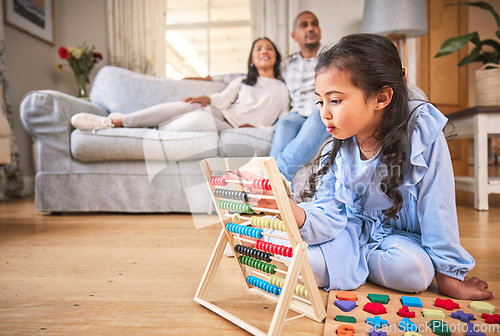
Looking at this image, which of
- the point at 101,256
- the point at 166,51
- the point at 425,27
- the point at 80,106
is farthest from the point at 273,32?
the point at 101,256

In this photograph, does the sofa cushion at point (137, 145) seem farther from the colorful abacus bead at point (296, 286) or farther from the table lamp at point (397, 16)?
the table lamp at point (397, 16)

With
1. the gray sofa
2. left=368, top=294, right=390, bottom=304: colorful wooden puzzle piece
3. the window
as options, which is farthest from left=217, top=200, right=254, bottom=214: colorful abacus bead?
the window

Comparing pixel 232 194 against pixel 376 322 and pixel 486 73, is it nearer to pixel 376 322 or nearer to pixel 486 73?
pixel 376 322

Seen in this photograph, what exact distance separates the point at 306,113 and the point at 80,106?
55.0 inches

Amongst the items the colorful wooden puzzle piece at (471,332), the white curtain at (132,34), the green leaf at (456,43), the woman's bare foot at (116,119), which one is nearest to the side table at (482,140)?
the green leaf at (456,43)

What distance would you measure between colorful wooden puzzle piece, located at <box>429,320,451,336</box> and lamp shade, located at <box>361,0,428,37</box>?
8.69 feet

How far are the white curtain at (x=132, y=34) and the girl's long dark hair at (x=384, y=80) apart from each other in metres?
3.50

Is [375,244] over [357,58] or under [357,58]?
under

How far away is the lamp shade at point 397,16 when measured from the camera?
2.92 meters

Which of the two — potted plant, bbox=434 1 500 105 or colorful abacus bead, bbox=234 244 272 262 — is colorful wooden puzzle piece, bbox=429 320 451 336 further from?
potted plant, bbox=434 1 500 105

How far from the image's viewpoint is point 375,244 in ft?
3.51

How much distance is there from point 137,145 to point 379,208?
5.06ft

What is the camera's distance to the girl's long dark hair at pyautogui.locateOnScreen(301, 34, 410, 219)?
0.89 m

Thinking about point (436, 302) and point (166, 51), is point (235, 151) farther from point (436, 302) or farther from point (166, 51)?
point (166, 51)
